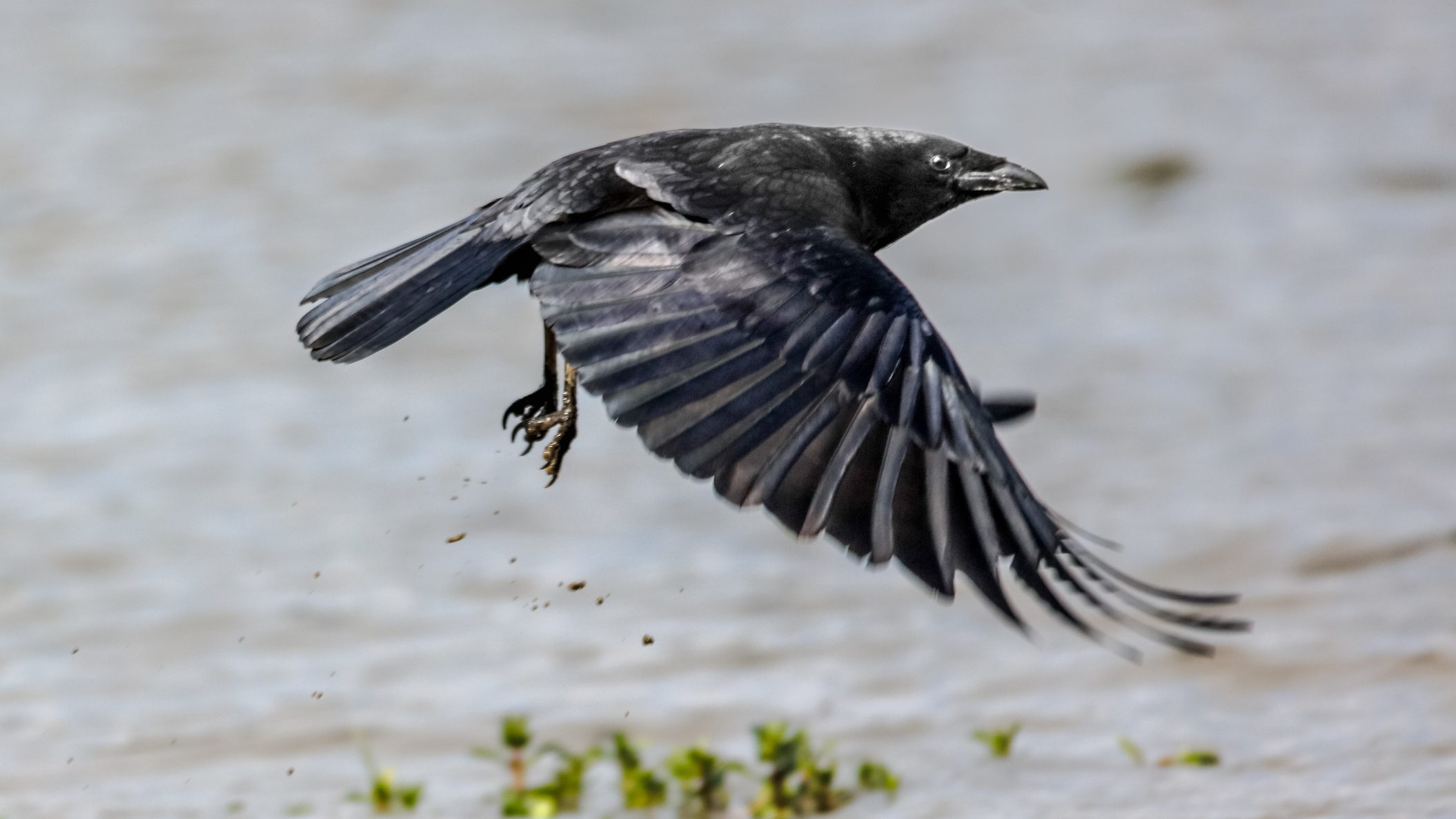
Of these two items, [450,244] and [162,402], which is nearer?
[450,244]

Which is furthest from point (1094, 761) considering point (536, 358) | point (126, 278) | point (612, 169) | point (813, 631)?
point (126, 278)

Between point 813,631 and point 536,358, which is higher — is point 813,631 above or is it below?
below

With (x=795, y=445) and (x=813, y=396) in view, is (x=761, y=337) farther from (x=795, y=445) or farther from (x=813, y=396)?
(x=795, y=445)

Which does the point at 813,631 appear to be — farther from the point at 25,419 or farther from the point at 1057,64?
the point at 1057,64

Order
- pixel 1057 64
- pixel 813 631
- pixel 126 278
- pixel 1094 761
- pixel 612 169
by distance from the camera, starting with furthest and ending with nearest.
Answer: pixel 1057 64, pixel 126 278, pixel 813 631, pixel 1094 761, pixel 612 169

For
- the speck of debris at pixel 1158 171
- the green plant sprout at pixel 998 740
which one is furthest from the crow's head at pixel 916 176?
the speck of debris at pixel 1158 171

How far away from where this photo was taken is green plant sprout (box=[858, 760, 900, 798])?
5.59m

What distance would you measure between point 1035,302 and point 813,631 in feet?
9.15

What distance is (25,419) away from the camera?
25.8 feet

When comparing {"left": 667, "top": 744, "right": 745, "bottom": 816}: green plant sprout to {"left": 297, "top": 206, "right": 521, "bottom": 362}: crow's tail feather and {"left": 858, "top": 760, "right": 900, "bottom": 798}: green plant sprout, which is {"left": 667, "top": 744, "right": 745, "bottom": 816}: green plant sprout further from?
{"left": 297, "top": 206, "right": 521, "bottom": 362}: crow's tail feather

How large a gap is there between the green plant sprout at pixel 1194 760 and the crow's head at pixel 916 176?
183cm

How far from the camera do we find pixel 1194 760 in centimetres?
580

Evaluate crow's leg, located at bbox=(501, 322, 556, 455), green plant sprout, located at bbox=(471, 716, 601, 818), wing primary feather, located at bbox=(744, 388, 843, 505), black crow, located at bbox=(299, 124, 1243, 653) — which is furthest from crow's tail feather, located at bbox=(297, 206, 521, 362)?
green plant sprout, located at bbox=(471, 716, 601, 818)

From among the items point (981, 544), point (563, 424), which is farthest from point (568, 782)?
point (981, 544)
